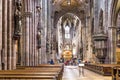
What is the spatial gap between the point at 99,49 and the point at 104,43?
866mm

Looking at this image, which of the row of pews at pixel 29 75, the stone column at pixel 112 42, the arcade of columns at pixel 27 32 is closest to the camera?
the row of pews at pixel 29 75

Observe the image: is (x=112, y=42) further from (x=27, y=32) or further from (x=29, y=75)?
(x=29, y=75)

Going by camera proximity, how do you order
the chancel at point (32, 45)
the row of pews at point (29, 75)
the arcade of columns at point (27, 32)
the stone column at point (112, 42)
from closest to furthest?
1. the row of pews at point (29, 75)
2. the chancel at point (32, 45)
3. the arcade of columns at point (27, 32)
4. the stone column at point (112, 42)

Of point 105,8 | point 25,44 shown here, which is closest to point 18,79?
point 25,44

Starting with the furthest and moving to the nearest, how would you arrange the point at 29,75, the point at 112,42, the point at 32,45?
the point at 112,42, the point at 32,45, the point at 29,75

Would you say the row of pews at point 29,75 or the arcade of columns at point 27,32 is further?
the arcade of columns at point 27,32

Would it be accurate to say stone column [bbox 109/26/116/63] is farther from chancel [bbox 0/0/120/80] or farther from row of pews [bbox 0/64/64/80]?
row of pews [bbox 0/64/64/80]

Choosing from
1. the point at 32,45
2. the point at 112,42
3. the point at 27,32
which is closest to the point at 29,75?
the point at 27,32

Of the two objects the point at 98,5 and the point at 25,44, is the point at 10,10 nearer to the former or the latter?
the point at 25,44

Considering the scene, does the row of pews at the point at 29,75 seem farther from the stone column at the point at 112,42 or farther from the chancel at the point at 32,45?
the stone column at the point at 112,42

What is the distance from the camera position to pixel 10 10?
15.9m

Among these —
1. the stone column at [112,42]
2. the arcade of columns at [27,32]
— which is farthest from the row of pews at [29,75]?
the stone column at [112,42]

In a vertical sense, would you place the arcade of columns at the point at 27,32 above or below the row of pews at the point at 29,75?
above

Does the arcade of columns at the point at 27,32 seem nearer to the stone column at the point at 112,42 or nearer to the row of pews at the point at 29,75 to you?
the stone column at the point at 112,42
